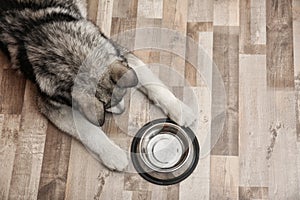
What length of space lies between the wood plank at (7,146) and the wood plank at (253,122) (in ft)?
3.47

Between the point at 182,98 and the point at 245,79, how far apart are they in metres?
0.32

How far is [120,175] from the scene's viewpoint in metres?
2.31

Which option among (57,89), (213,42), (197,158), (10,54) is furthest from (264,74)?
(10,54)

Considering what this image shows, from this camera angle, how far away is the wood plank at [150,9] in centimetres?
256

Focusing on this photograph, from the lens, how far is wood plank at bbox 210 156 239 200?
2.26m

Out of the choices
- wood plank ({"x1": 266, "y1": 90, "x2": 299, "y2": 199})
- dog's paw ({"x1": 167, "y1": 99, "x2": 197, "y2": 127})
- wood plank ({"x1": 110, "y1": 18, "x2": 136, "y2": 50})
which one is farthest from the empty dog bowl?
wood plank ({"x1": 110, "y1": 18, "x2": 136, "y2": 50})

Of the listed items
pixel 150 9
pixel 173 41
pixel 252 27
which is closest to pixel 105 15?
pixel 150 9

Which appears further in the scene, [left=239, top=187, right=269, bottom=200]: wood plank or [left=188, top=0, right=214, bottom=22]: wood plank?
[left=188, top=0, right=214, bottom=22]: wood plank

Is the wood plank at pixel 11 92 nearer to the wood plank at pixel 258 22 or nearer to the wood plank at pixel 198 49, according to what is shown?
the wood plank at pixel 198 49

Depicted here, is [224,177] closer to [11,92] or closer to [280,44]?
[280,44]

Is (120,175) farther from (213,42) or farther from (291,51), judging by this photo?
(291,51)

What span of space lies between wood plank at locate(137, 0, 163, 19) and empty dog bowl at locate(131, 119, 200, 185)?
590 mm

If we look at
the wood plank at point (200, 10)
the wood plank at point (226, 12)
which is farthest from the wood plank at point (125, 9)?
the wood plank at point (226, 12)

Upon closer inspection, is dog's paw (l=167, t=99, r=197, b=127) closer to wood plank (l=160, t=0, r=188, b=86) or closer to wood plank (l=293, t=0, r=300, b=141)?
wood plank (l=160, t=0, r=188, b=86)
